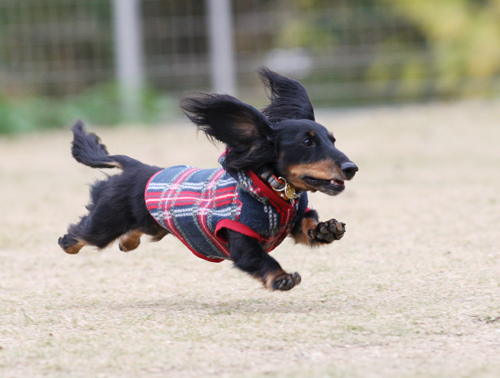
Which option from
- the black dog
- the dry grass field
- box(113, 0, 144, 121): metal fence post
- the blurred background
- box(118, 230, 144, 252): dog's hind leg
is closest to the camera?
the dry grass field

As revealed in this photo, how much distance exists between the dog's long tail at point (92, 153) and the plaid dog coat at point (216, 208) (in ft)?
1.18

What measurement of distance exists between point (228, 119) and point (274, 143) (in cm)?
23

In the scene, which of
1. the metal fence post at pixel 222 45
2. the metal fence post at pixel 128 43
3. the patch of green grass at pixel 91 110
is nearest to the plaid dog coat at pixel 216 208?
the patch of green grass at pixel 91 110

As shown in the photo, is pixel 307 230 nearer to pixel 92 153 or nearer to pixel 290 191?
pixel 290 191

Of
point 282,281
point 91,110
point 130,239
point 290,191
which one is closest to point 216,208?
point 290,191

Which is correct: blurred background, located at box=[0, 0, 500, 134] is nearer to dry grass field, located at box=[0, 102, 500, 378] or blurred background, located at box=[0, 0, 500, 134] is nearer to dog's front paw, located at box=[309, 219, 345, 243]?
dry grass field, located at box=[0, 102, 500, 378]

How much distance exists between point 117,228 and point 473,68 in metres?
9.75

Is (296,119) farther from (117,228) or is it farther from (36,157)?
(36,157)

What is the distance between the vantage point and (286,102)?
11.8ft

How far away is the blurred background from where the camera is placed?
12.4 m

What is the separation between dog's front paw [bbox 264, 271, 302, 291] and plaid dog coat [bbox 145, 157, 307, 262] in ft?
0.67

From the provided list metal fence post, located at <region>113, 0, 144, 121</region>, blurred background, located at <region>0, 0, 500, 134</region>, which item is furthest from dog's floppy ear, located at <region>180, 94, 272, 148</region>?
metal fence post, located at <region>113, 0, 144, 121</region>

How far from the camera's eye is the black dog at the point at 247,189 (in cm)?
317

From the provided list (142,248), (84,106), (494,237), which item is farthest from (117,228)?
(84,106)
